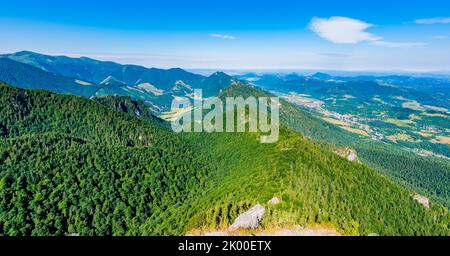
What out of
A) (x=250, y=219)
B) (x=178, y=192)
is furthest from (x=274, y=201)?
(x=178, y=192)

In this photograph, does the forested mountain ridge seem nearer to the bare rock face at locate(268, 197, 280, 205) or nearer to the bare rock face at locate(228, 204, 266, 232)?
the bare rock face at locate(268, 197, 280, 205)

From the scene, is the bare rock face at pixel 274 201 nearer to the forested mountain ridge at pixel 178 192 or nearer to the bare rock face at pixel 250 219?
the forested mountain ridge at pixel 178 192

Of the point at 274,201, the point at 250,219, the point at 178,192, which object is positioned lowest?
the point at 178,192

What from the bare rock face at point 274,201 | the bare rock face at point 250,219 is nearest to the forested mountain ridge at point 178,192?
the bare rock face at point 274,201

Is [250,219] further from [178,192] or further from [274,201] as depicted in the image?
[178,192]
